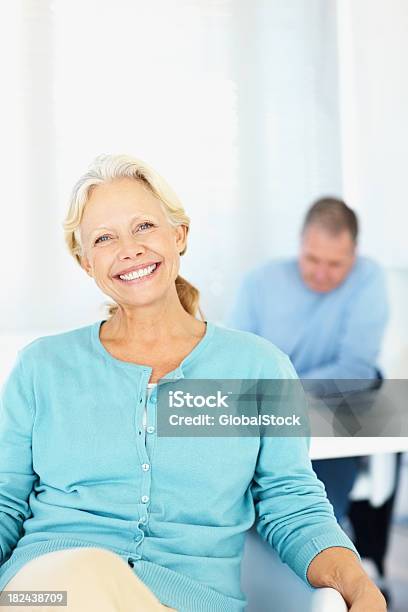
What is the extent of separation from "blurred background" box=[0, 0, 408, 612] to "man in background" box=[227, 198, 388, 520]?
0.12ft

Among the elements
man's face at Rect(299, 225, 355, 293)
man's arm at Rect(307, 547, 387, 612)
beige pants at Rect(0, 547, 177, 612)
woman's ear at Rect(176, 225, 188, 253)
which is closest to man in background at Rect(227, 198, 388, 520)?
man's face at Rect(299, 225, 355, 293)

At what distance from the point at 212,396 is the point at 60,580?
36 cm

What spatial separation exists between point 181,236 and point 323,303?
109cm

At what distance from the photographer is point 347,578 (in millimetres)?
971

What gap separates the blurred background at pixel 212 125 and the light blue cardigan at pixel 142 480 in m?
1.05

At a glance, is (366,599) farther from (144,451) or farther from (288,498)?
(144,451)

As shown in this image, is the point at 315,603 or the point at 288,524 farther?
the point at 288,524

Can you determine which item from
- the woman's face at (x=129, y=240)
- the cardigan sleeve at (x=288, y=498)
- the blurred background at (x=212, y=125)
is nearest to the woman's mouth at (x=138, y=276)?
the woman's face at (x=129, y=240)

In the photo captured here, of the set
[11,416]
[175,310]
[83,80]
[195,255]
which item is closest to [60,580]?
[11,416]

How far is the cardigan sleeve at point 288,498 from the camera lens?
1061 mm

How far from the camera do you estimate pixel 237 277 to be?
7.40 feet

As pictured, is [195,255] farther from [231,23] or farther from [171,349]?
[171,349]

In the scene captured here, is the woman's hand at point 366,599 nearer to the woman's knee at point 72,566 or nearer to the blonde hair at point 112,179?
the woman's knee at point 72,566

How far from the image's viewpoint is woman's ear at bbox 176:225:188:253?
1.18 m
